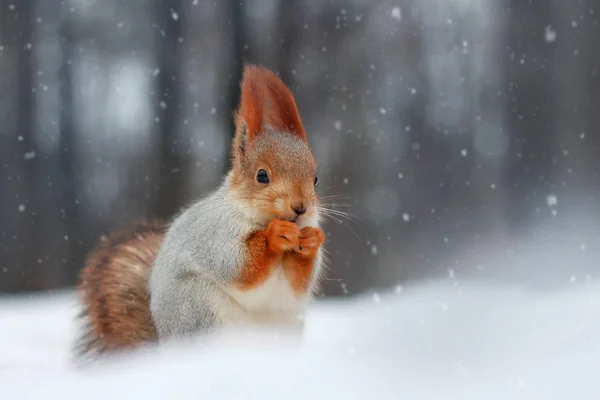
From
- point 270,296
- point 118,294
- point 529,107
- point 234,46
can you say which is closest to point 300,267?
point 270,296

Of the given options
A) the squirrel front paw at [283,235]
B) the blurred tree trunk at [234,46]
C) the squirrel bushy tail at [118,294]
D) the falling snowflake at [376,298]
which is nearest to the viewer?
the squirrel front paw at [283,235]

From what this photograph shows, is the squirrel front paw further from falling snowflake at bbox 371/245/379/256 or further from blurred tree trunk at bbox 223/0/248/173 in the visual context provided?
falling snowflake at bbox 371/245/379/256

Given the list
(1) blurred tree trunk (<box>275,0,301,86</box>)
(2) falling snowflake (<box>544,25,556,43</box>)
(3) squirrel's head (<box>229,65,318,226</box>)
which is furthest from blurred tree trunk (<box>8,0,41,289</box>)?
(2) falling snowflake (<box>544,25,556,43</box>)

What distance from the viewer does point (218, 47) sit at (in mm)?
2551

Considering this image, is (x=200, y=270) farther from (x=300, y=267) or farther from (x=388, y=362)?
(x=388, y=362)

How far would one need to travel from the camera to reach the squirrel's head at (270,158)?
43.8 inches

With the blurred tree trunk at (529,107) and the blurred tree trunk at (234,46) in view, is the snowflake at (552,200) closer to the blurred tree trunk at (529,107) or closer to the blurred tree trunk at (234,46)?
the blurred tree trunk at (529,107)

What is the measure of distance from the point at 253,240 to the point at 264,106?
247mm

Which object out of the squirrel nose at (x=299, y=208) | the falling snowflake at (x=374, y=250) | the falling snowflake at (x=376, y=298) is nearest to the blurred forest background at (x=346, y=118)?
the falling snowflake at (x=374, y=250)

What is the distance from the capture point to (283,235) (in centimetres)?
105

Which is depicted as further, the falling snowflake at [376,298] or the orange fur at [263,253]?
the falling snowflake at [376,298]

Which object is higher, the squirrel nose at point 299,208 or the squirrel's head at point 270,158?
the squirrel's head at point 270,158

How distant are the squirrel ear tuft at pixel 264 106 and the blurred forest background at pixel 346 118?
4.32ft

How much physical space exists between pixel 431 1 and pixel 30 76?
1692 mm
